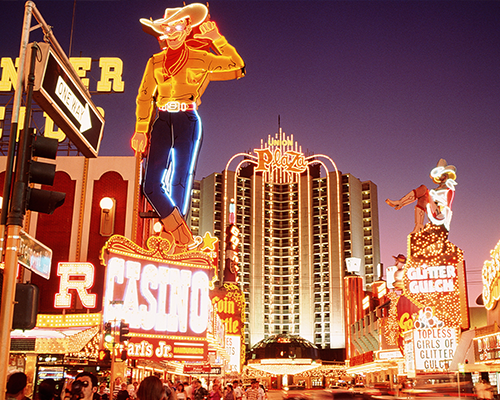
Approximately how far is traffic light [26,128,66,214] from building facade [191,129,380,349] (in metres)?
121

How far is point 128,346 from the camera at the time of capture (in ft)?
85.5

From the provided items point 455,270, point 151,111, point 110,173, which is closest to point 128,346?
point 110,173

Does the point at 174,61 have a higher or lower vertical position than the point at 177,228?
higher

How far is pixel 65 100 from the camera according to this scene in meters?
6.43

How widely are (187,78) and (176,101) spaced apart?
5.86 feet

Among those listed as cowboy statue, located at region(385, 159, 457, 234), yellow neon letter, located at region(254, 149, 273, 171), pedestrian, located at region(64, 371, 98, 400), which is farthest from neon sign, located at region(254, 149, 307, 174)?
pedestrian, located at region(64, 371, 98, 400)

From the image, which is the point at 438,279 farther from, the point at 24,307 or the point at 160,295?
the point at 24,307

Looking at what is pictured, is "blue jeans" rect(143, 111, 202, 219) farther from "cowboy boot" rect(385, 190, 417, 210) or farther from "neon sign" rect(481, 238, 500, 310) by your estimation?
"cowboy boot" rect(385, 190, 417, 210)

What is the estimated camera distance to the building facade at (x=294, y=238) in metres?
130

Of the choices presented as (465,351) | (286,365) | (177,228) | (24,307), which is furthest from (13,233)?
(286,365)

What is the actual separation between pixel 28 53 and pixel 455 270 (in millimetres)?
37402

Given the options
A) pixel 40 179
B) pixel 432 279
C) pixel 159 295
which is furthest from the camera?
pixel 432 279

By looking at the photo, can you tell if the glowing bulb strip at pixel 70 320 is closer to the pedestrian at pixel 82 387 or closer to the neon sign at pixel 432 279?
the pedestrian at pixel 82 387

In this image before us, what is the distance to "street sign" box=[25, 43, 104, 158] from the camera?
613cm
